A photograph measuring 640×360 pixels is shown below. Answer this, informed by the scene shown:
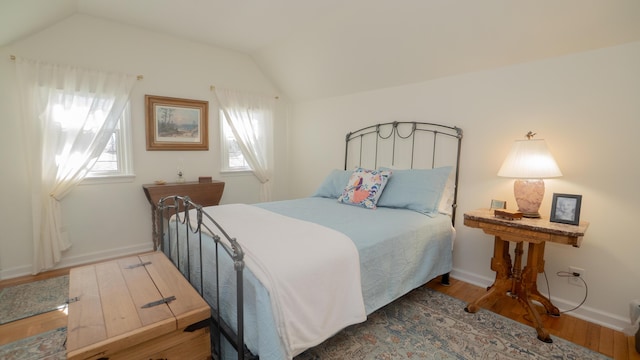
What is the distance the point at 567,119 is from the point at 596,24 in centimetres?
60

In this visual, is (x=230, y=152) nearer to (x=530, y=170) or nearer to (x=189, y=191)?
Answer: (x=189, y=191)

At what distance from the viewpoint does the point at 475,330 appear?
1.93 m

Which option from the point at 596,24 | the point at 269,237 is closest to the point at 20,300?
the point at 269,237

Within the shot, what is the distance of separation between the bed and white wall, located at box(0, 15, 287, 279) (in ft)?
1.90

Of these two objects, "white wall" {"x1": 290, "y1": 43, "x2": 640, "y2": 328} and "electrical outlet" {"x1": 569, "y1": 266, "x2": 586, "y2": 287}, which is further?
"electrical outlet" {"x1": 569, "y1": 266, "x2": 586, "y2": 287}

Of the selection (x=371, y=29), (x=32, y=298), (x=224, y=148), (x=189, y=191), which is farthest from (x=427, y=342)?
(x=224, y=148)

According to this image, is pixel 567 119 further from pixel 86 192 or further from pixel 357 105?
pixel 86 192

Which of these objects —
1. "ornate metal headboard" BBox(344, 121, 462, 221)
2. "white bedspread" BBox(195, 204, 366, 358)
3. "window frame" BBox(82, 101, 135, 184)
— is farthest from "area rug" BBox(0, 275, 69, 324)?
"ornate metal headboard" BBox(344, 121, 462, 221)

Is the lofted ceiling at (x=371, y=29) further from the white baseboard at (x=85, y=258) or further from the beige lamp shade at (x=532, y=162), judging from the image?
the white baseboard at (x=85, y=258)

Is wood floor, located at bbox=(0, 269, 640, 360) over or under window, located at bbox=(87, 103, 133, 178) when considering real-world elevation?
under

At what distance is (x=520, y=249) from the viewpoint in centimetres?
214

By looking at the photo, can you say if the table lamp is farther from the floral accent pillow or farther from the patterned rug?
the floral accent pillow

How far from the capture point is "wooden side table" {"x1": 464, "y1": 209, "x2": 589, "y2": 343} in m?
1.82

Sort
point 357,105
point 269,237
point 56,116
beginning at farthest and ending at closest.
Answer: point 357,105 → point 56,116 → point 269,237
